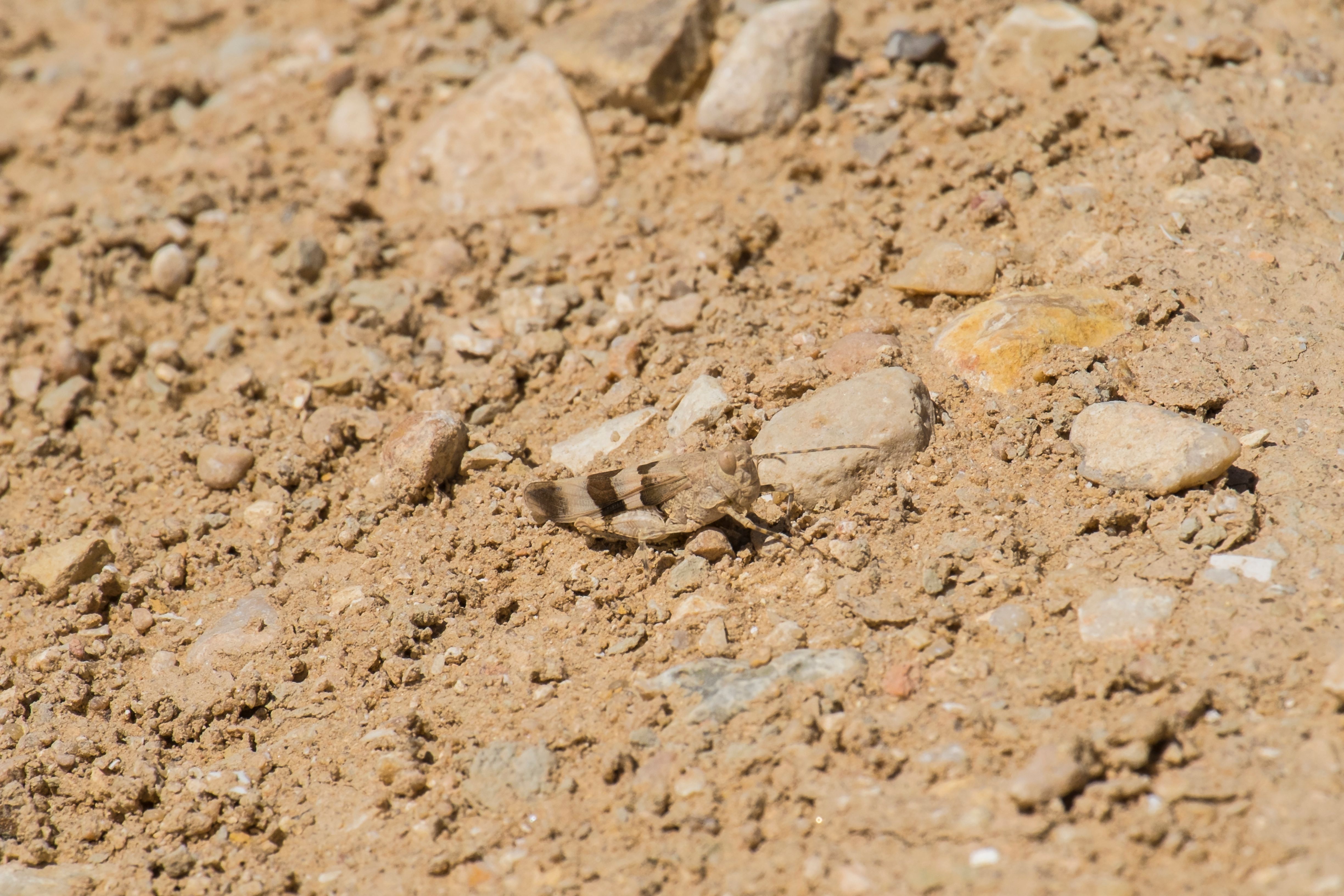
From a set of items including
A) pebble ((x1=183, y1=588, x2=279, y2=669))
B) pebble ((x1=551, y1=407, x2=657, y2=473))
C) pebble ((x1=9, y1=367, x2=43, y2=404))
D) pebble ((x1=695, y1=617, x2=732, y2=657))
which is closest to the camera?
pebble ((x1=695, y1=617, x2=732, y2=657))

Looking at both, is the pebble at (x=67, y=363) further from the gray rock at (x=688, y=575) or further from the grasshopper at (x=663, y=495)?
the gray rock at (x=688, y=575)

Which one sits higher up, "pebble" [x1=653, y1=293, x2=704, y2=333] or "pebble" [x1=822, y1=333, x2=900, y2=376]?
"pebble" [x1=653, y1=293, x2=704, y2=333]

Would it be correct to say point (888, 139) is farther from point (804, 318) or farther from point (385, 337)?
point (385, 337)

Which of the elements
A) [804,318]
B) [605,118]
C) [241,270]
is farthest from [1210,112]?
[241,270]

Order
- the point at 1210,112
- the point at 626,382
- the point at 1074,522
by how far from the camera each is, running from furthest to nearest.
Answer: the point at 1210,112
the point at 626,382
the point at 1074,522

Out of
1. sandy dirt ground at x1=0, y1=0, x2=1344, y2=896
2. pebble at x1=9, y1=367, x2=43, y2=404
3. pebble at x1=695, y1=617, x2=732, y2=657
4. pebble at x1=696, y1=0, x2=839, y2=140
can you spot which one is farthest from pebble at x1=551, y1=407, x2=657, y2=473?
pebble at x1=9, y1=367, x2=43, y2=404

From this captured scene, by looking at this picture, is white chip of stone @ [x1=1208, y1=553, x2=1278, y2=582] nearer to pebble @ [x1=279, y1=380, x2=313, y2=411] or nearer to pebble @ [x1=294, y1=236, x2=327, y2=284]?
pebble @ [x1=279, y1=380, x2=313, y2=411]
